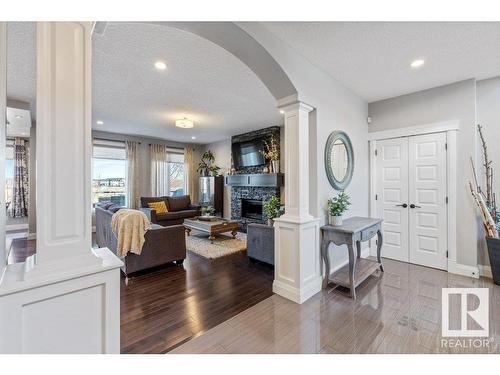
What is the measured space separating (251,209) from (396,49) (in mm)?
4982

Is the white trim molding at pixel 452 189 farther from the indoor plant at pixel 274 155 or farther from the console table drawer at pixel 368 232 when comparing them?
the indoor plant at pixel 274 155

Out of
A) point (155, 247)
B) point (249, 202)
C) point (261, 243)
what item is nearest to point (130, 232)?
point (155, 247)

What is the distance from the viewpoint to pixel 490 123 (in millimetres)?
3160

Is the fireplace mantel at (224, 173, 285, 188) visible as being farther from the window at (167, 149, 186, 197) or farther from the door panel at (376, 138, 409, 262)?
the door panel at (376, 138, 409, 262)

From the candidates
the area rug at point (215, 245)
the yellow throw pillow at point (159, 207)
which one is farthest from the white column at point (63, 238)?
the yellow throw pillow at point (159, 207)

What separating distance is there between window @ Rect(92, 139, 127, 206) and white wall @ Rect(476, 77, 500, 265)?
24.9ft

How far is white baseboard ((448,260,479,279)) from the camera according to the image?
3102mm

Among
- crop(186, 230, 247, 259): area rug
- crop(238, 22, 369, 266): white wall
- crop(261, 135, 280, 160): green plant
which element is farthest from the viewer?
crop(261, 135, 280, 160): green plant

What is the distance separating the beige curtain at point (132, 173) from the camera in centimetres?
673

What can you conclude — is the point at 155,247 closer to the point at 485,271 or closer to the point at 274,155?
the point at 274,155
